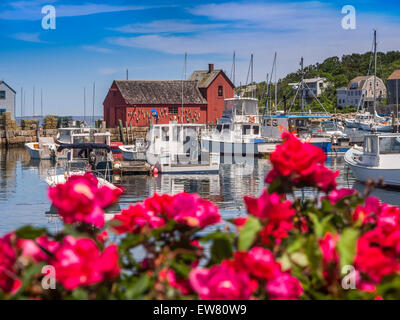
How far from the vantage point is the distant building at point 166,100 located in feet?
254

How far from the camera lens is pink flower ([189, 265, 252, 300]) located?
2.23 metres

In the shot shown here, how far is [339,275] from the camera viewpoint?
243cm

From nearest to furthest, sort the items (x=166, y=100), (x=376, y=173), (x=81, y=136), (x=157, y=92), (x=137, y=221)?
1. (x=137, y=221)
2. (x=376, y=173)
3. (x=81, y=136)
4. (x=166, y=100)
5. (x=157, y=92)

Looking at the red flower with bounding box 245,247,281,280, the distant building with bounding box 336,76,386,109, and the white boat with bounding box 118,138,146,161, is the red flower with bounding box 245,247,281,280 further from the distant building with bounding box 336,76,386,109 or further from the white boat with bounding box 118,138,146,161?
the distant building with bounding box 336,76,386,109

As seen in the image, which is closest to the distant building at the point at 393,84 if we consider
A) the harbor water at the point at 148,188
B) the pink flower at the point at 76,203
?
the harbor water at the point at 148,188

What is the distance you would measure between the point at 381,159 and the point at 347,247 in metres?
27.0

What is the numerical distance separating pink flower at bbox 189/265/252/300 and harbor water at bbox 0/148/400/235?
16.5 m

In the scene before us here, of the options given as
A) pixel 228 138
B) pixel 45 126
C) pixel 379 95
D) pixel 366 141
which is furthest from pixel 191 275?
pixel 379 95

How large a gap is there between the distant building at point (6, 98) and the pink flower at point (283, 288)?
303ft

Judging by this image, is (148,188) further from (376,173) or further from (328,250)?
(328,250)

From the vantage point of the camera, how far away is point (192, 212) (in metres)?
2.69

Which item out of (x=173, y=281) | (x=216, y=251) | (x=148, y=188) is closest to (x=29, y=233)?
(x=173, y=281)

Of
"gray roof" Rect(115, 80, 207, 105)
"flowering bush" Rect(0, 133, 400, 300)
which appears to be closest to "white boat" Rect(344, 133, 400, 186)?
"flowering bush" Rect(0, 133, 400, 300)

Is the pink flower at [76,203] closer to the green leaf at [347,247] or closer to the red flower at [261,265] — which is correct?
the red flower at [261,265]
